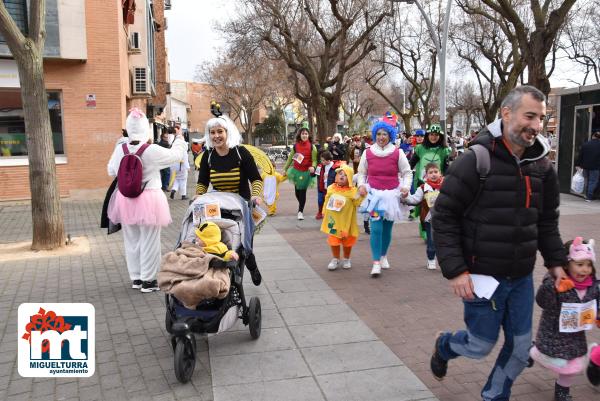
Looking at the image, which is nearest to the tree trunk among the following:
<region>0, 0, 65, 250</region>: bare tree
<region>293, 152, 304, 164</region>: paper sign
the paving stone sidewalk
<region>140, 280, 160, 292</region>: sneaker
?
<region>0, 0, 65, 250</region>: bare tree

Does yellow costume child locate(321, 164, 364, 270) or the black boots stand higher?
yellow costume child locate(321, 164, 364, 270)

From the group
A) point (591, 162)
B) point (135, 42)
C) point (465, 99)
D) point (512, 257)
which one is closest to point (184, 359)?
point (512, 257)

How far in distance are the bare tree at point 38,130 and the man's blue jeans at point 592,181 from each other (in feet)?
41.4

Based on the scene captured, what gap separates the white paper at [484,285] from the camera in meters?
3.05

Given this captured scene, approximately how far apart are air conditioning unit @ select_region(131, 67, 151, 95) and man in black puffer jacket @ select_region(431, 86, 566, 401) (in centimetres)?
1862

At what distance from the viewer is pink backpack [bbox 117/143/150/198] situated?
5.72 meters

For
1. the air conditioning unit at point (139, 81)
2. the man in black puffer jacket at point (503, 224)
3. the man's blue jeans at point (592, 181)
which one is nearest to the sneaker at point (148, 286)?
the man in black puffer jacket at point (503, 224)

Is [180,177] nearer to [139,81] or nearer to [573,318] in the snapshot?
[139,81]

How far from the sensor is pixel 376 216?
21.3 ft

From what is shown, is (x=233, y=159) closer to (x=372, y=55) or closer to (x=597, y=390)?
(x=597, y=390)

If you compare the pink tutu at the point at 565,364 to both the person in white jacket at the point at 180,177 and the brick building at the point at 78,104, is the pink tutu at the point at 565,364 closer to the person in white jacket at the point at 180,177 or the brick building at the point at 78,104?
the person in white jacket at the point at 180,177

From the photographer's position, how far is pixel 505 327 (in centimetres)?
325

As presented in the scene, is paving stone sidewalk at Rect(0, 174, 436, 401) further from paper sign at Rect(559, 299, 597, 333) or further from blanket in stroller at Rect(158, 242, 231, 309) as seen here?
paper sign at Rect(559, 299, 597, 333)

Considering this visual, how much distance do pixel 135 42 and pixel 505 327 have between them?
2081 centimetres
